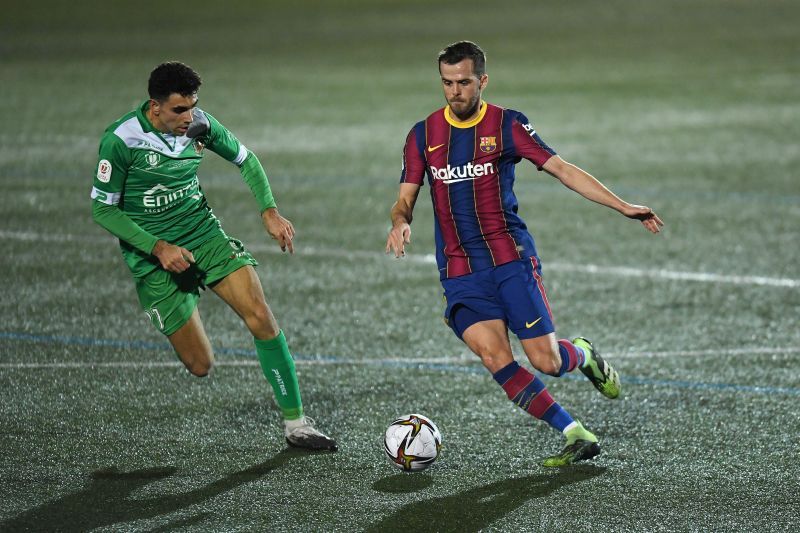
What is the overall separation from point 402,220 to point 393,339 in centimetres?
245

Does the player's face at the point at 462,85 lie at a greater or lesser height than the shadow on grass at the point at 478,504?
greater

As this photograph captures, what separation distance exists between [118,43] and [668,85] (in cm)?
1514

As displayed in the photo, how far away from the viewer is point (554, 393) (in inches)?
310

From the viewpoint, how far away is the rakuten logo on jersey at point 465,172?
682cm

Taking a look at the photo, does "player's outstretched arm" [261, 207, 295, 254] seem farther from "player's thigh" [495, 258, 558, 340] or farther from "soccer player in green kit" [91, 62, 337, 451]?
"player's thigh" [495, 258, 558, 340]

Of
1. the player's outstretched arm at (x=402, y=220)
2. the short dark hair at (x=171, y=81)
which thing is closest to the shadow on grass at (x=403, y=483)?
the player's outstretched arm at (x=402, y=220)

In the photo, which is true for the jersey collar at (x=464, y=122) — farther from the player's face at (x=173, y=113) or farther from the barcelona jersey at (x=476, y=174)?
the player's face at (x=173, y=113)

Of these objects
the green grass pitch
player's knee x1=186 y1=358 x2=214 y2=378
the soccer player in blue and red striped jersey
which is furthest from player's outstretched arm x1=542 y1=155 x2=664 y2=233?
player's knee x1=186 y1=358 x2=214 y2=378

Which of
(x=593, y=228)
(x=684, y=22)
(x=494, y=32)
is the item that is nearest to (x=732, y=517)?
(x=593, y=228)

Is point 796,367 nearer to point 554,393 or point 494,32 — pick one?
point 554,393

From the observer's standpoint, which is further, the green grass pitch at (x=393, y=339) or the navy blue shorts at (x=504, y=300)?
the navy blue shorts at (x=504, y=300)

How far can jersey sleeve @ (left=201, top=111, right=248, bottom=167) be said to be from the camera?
23.6ft

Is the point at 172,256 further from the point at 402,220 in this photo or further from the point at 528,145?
the point at 528,145

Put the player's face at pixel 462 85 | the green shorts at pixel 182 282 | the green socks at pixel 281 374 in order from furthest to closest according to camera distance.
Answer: the green shorts at pixel 182 282 → the green socks at pixel 281 374 → the player's face at pixel 462 85
